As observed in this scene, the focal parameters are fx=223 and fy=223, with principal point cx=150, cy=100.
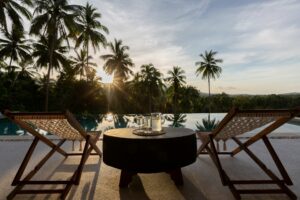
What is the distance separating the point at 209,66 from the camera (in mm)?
21344

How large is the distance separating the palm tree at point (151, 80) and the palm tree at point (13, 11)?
10947mm

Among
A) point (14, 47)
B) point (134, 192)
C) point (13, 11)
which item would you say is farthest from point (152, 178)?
point (14, 47)

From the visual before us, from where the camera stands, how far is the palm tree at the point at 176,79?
2200 cm

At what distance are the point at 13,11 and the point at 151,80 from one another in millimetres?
11963

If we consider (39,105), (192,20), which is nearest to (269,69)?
(192,20)

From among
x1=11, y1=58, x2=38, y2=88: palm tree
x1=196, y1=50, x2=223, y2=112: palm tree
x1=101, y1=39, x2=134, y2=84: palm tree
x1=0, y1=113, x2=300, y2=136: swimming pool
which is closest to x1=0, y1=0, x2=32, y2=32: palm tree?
x1=0, y1=113, x2=300, y2=136: swimming pool

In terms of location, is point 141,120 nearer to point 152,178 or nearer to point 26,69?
point 152,178

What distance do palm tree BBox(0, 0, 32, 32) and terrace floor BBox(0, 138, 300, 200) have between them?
9.73 meters

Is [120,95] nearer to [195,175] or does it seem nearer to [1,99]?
[1,99]

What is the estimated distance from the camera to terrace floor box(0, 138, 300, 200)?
1.87 metres

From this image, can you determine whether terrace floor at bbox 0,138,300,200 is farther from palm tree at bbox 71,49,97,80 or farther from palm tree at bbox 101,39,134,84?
palm tree at bbox 101,39,134,84

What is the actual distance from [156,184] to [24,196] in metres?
1.14

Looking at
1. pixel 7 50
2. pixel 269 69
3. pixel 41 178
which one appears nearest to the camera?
pixel 41 178

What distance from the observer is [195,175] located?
237 centimetres
